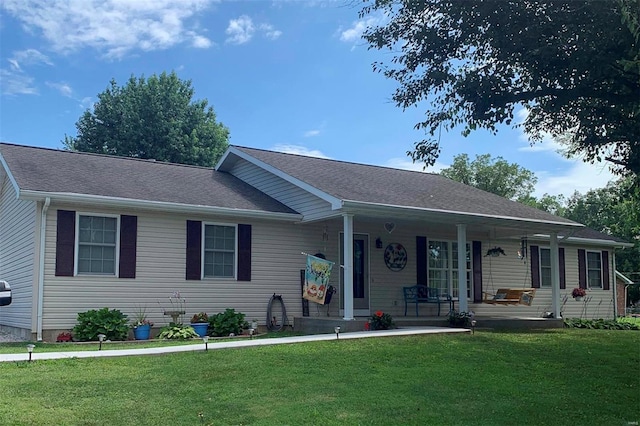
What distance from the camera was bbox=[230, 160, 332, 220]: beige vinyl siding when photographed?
14742mm

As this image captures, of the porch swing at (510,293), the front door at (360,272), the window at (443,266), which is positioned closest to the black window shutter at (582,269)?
the porch swing at (510,293)

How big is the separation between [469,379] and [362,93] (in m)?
6.45

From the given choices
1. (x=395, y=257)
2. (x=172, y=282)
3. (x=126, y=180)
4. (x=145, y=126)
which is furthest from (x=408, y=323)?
(x=145, y=126)

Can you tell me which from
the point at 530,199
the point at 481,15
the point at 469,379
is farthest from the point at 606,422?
the point at 530,199

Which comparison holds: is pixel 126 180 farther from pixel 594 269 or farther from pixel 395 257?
pixel 594 269

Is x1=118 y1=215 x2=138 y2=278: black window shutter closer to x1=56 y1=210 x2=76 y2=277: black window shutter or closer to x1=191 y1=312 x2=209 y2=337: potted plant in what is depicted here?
x1=56 y1=210 x2=76 y2=277: black window shutter

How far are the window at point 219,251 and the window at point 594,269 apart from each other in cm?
1301

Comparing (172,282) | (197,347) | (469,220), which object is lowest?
(197,347)

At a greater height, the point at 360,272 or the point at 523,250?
the point at 523,250

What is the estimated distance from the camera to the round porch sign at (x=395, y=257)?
55.1 ft

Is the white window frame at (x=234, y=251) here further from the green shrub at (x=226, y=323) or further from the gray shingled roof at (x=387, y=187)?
the gray shingled roof at (x=387, y=187)

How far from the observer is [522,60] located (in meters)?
9.27

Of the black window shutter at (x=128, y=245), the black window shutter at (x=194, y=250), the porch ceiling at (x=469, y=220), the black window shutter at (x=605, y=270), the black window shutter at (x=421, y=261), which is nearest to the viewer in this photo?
the black window shutter at (x=128, y=245)

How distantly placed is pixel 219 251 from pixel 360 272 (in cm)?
380
